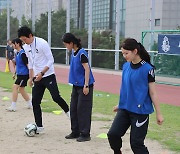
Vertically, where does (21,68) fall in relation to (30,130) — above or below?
above

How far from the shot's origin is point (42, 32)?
35.1 m

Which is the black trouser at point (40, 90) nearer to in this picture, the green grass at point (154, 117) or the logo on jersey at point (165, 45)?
the green grass at point (154, 117)

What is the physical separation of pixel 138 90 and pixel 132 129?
49 centimetres

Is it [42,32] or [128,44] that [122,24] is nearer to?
[42,32]

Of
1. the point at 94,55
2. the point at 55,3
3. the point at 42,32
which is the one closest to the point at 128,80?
the point at 94,55

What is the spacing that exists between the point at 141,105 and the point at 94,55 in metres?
22.4

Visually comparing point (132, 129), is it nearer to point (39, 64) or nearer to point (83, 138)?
point (83, 138)

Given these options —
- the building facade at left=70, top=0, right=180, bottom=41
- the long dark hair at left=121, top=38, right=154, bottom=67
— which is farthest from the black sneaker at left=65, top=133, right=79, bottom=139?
the building facade at left=70, top=0, right=180, bottom=41

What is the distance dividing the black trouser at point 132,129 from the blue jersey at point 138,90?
94 millimetres

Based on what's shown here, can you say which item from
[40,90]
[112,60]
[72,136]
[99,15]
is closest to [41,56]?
[40,90]

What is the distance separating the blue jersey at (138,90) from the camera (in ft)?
15.9

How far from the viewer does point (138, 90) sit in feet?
16.0

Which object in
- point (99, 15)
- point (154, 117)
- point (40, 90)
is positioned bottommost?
point (154, 117)

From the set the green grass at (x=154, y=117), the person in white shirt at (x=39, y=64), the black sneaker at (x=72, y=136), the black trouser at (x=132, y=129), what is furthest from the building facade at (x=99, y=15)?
the black trouser at (x=132, y=129)
